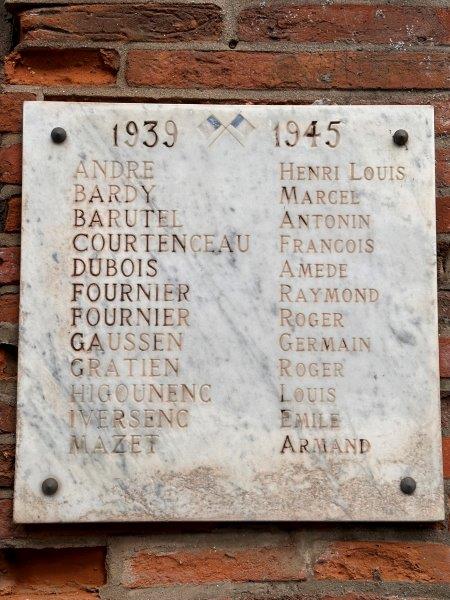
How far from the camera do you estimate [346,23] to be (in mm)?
2447

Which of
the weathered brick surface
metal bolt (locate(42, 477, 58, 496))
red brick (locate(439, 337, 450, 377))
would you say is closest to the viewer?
metal bolt (locate(42, 477, 58, 496))

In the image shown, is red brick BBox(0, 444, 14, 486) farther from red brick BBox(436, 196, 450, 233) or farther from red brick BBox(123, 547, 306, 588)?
red brick BBox(436, 196, 450, 233)

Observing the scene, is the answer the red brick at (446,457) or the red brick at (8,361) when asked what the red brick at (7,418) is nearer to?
the red brick at (8,361)

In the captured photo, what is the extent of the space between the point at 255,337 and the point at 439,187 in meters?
0.60

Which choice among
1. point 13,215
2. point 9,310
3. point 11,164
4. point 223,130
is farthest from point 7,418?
point 223,130

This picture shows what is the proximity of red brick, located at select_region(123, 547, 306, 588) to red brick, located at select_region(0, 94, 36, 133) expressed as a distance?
42.5 inches

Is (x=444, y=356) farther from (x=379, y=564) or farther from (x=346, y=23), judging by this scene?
(x=346, y=23)

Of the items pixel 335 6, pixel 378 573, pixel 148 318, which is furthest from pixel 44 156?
pixel 378 573

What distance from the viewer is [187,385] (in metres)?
2.24

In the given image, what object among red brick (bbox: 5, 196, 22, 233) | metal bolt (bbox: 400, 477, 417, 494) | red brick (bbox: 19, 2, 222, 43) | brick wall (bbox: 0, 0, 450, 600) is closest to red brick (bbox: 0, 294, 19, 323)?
brick wall (bbox: 0, 0, 450, 600)

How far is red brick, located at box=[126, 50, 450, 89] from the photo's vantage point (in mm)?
2406

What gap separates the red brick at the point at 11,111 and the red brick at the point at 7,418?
682 millimetres

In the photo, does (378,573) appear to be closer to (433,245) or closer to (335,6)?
(433,245)

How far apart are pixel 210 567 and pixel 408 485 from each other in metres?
0.49
